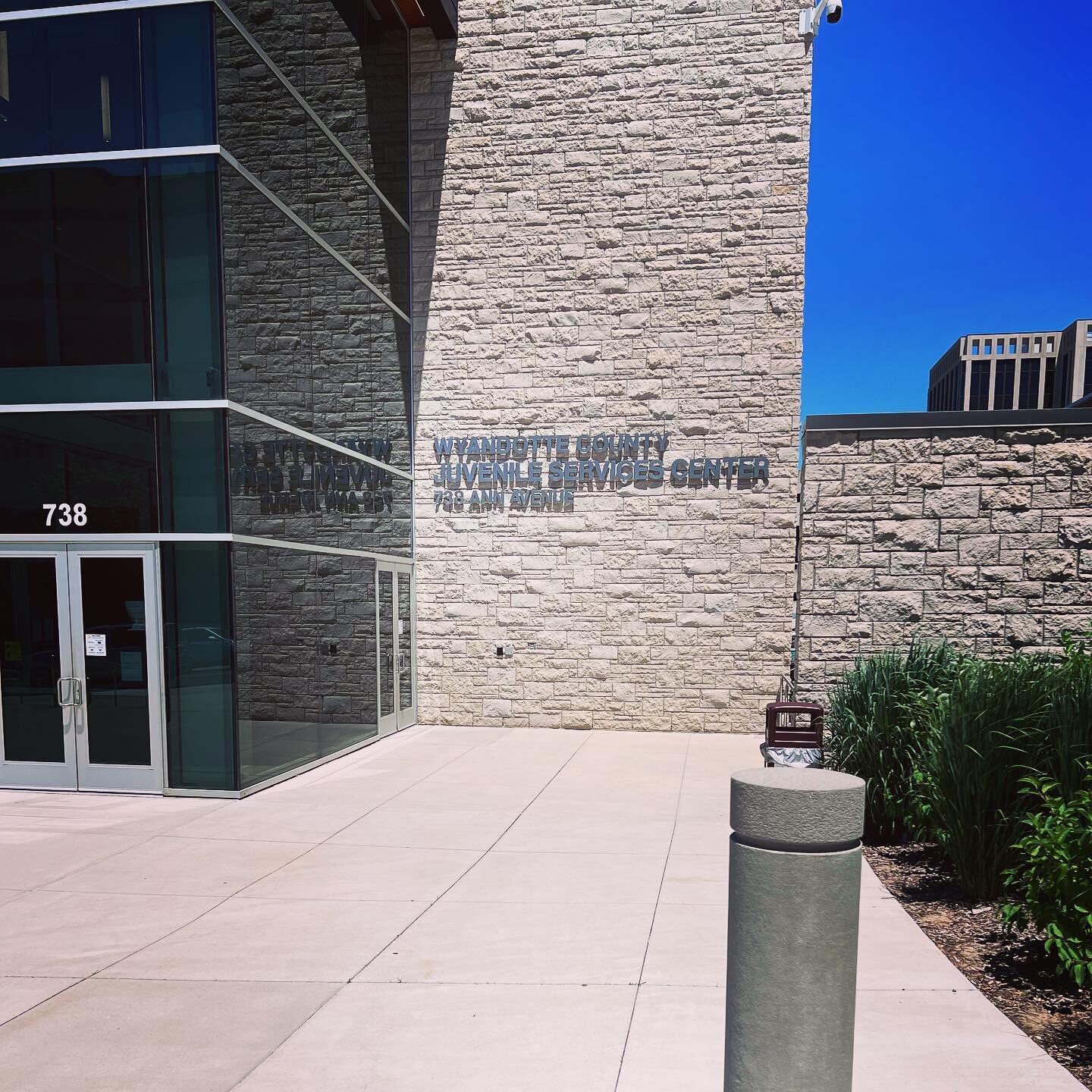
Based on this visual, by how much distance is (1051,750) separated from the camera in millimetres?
5215

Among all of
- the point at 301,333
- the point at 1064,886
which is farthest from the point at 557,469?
the point at 1064,886

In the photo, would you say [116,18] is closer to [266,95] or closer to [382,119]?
[266,95]

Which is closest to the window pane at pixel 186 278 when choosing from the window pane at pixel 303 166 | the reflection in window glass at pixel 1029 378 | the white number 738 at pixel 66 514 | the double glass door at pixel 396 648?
the window pane at pixel 303 166

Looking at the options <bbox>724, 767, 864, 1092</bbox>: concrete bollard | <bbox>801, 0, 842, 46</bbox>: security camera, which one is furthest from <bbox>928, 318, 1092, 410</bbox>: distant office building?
<bbox>724, 767, 864, 1092</bbox>: concrete bollard

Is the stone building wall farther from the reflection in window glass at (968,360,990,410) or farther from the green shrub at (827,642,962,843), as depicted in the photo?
the reflection in window glass at (968,360,990,410)

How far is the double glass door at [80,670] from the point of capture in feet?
27.4

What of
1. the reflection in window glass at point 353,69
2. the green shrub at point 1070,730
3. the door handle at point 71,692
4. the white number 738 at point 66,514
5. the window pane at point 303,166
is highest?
the reflection in window glass at point 353,69

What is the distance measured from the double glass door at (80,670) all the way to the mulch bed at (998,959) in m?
6.74

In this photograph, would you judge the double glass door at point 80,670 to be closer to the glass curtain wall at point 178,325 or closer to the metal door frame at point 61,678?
the metal door frame at point 61,678

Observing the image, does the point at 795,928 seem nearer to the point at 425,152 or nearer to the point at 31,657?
the point at 31,657

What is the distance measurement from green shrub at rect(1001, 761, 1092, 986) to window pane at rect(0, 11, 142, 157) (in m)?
9.10

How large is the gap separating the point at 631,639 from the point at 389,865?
6520 mm

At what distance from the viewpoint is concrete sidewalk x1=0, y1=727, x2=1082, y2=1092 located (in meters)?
3.56

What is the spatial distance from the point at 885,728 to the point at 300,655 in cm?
593
